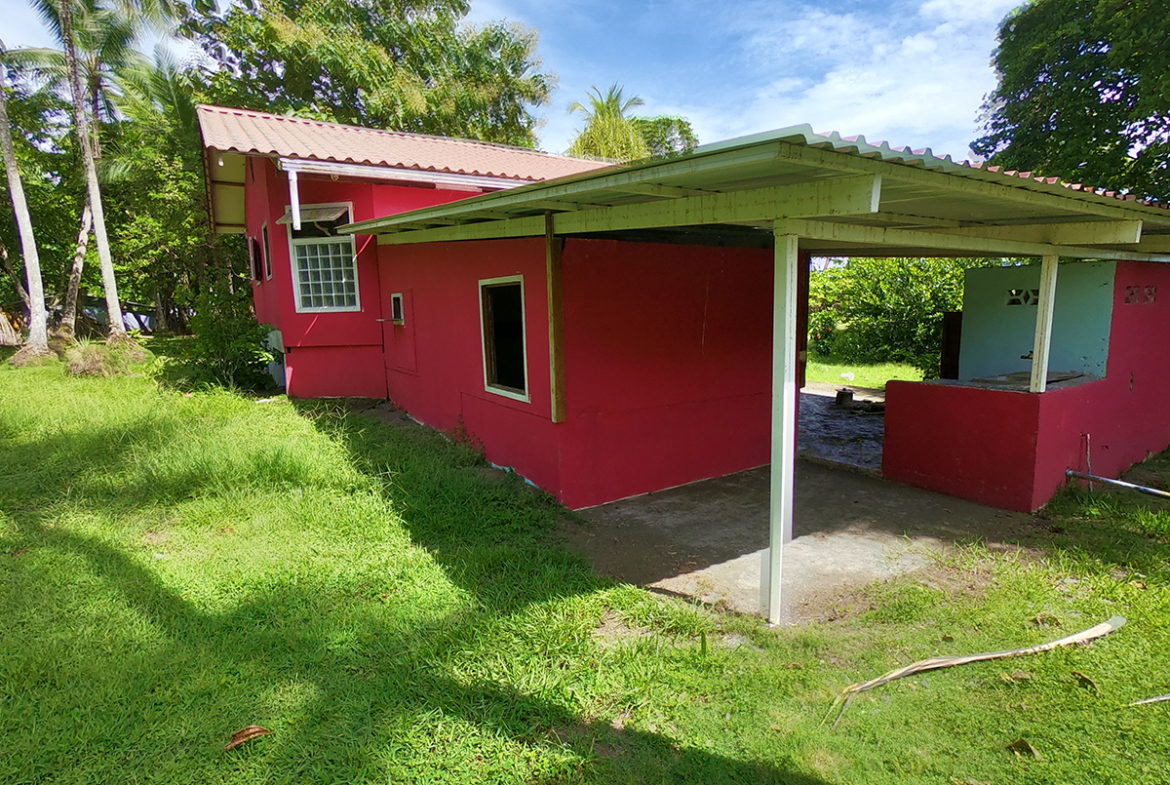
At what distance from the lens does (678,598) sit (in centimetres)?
402

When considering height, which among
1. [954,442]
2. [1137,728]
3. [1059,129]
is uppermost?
[1059,129]

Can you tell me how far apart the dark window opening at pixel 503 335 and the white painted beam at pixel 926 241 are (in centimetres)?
304

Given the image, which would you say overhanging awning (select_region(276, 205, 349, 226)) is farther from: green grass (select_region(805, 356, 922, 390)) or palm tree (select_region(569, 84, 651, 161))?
green grass (select_region(805, 356, 922, 390))

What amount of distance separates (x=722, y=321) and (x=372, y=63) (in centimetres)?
1716

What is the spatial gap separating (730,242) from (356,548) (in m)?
4.40

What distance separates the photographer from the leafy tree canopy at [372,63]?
714 inches

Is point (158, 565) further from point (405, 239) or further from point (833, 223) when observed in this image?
point (833, 223)

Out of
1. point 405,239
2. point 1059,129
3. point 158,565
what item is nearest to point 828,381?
point 1059,129

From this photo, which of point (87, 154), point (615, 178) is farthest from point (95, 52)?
point (615, 178)

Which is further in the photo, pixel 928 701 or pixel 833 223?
pixel 833 223

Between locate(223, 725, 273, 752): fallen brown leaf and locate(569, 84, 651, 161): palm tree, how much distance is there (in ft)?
51.6

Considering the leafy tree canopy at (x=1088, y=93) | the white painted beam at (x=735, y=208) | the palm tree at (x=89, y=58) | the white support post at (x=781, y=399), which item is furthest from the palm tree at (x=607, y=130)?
the white support post at (x=781, y=399)

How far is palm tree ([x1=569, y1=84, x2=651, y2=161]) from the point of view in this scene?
16.7 metres

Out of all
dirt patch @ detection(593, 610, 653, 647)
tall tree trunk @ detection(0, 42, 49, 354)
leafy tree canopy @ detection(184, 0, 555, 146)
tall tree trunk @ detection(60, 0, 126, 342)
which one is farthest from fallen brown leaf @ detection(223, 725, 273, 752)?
leafy tree canopy @ detection(184, 0, 555, 146)
